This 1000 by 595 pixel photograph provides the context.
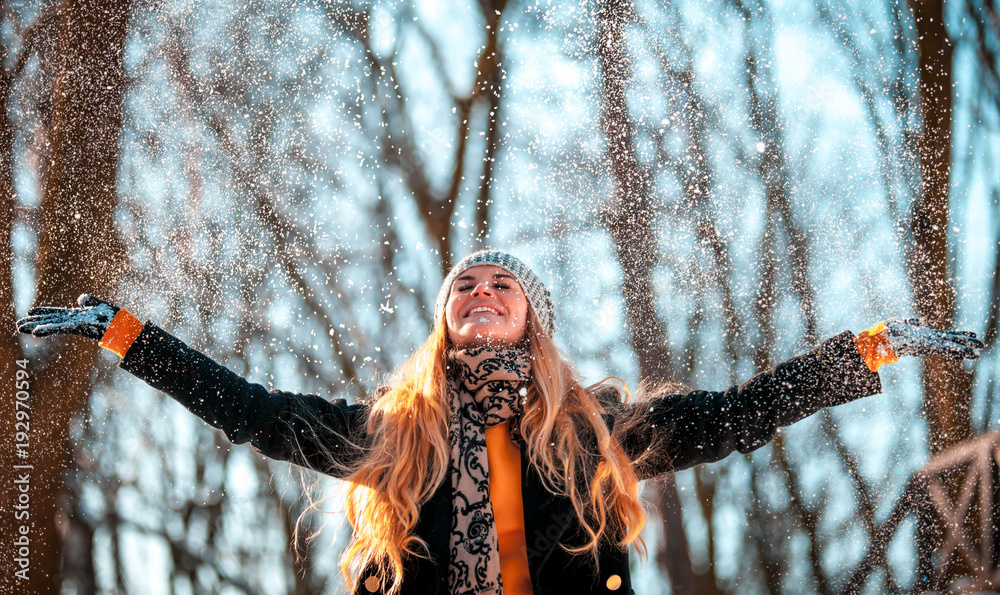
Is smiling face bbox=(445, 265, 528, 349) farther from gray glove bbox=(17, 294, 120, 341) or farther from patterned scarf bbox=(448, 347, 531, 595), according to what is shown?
gray glove bbox=(17, 294, 120, 341)

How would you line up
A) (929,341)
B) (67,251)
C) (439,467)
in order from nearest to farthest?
(929,341)
(439,467)
(67,251)

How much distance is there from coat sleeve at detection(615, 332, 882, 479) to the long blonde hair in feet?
0.33

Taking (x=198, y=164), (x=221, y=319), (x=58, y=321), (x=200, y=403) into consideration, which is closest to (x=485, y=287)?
(x=200, y=403)

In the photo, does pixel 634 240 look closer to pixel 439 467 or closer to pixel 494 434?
pixel 494 434

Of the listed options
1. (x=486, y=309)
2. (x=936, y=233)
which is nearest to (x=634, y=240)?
(x=936, y=233)

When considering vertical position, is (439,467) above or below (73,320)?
below

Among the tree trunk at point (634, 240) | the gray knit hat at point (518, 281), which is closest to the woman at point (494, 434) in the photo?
the gray knit hat at point (518, 281)

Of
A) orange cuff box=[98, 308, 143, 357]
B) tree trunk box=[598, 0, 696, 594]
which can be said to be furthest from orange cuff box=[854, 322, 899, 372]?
tree trunk box=[598, 0, 696, 594]

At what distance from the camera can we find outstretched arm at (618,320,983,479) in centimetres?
163

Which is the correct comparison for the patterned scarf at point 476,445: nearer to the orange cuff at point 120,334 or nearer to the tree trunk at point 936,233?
the orange cuff at point 120,334

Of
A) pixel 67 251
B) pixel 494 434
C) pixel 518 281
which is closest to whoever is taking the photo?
pixel 494 434

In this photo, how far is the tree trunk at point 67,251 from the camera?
4.28 meters

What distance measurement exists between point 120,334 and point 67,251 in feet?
11.0

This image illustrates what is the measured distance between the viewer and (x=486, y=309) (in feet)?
6.96
